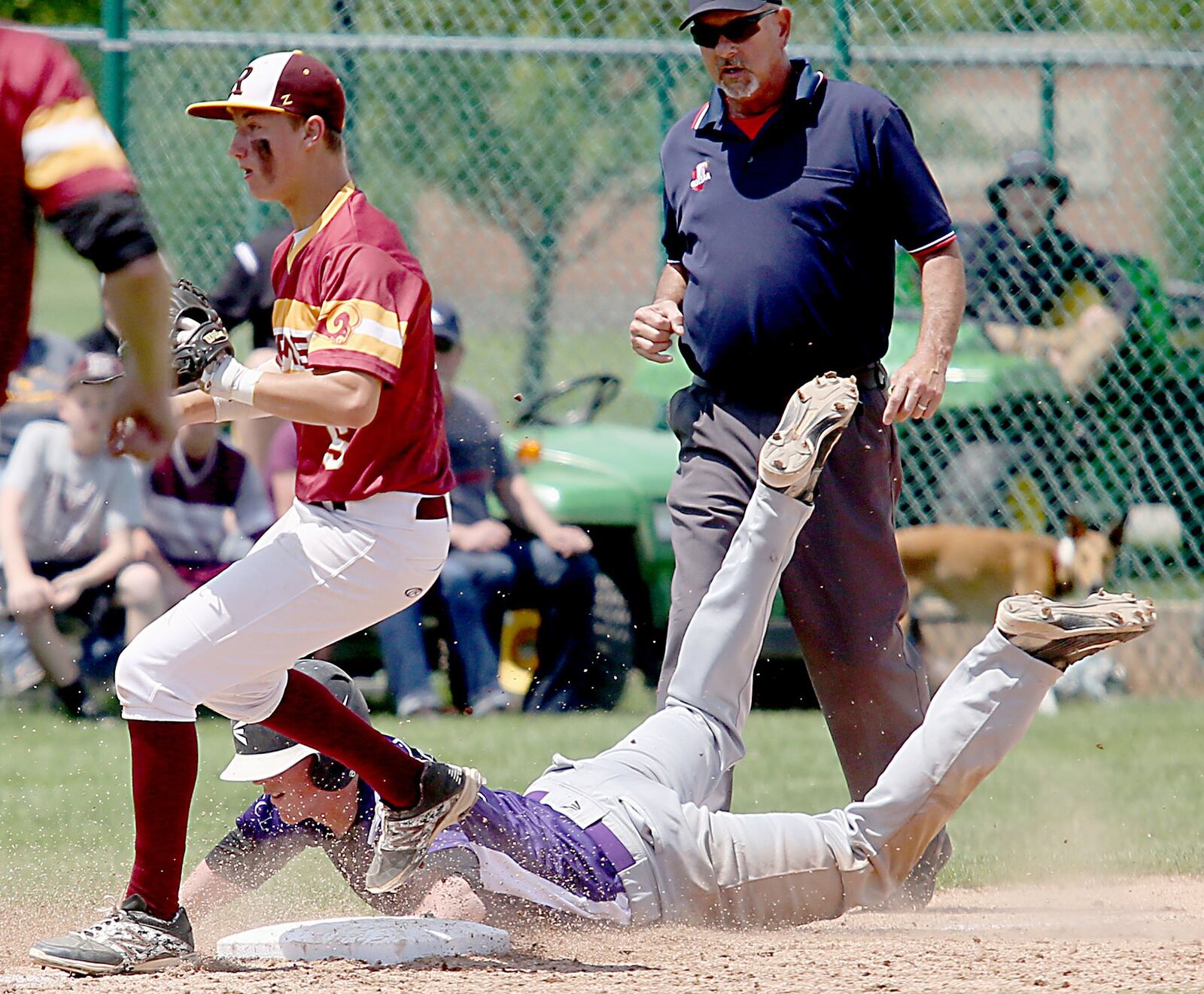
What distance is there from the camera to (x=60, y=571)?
8.05 meters

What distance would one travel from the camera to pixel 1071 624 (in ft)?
13.5

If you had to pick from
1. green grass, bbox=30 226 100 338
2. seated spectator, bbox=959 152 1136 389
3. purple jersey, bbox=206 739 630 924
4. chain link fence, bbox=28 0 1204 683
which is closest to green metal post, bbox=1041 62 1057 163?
chain link fence, bbox=28 0 1204 683

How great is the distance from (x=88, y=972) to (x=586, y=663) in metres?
4.57

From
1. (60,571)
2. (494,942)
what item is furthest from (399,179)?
(494,942)

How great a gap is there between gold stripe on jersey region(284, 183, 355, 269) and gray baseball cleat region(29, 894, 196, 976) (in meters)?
1.44

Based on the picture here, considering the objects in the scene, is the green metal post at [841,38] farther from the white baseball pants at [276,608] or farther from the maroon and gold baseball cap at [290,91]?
the white baseball pants at [276,608]

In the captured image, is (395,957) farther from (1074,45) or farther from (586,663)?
(1074,45)

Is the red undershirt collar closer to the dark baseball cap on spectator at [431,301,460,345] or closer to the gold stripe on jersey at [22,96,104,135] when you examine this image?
the gold stripe on jersey at [22,96,104,135]

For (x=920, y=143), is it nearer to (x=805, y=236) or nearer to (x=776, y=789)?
(x=776, y=789)

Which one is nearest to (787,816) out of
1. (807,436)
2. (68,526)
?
(807,436)

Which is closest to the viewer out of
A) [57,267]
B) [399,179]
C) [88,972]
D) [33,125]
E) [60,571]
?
[33,125]

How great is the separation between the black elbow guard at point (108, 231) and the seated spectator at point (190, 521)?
4720mm

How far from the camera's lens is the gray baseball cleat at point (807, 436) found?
4387 millimetres

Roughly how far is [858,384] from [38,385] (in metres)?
5.07
